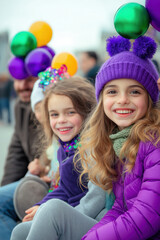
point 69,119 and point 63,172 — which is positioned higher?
point 69,119

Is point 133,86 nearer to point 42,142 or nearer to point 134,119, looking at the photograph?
point 134,119

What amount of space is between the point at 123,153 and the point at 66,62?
37.9 inches

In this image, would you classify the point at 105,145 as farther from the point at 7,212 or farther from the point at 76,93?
the point at 7,212

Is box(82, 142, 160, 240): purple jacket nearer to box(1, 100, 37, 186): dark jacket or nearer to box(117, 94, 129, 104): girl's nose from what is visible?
box(117, 94, 129, 104): girl's nose

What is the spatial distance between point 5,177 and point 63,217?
4.65 ft

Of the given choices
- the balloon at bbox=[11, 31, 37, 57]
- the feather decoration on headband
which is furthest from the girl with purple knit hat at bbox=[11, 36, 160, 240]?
the balloon at bbox=[11, 31, 37, 57]

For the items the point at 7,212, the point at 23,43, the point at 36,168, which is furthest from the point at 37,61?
the point at 7,212

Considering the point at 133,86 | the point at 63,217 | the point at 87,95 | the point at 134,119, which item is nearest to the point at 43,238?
the point at 63,217

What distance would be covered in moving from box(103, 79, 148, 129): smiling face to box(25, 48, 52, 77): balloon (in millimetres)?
893

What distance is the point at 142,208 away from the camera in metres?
1.41

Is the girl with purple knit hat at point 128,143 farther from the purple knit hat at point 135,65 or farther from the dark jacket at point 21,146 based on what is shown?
the dark jacket at point 21,146

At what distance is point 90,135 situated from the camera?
6.04 feet

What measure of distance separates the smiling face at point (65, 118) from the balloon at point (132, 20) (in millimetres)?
669

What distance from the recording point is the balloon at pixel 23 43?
2516 millimetres
